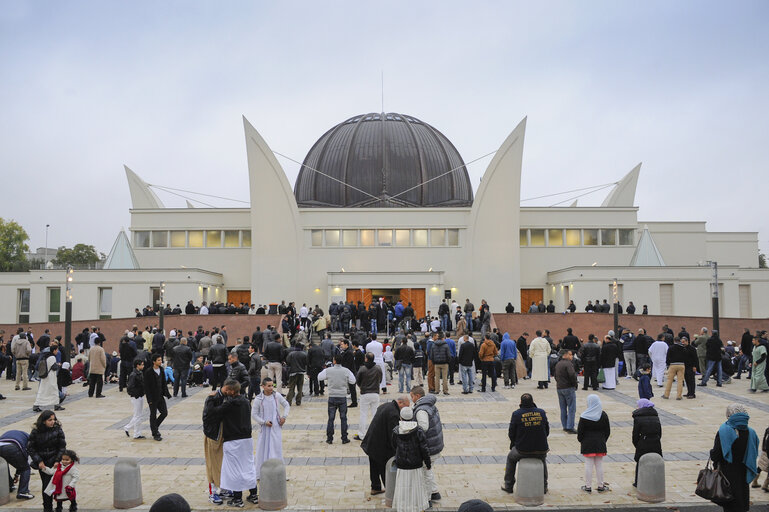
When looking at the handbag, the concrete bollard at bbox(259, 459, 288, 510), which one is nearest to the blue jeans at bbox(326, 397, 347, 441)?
the concrete bollard at bbox(259, 459, 288, 510)

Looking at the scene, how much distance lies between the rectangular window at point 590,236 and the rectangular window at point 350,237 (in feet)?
46.1

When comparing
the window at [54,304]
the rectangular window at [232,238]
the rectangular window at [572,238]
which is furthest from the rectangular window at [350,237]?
the window at [54,304]

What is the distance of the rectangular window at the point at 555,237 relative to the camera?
39.0 m

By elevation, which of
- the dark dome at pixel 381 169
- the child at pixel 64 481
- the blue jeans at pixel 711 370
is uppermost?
the dark dome at pixel 381 169

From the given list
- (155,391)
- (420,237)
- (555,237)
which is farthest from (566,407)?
(555,237)

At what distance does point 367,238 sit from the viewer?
37062mm

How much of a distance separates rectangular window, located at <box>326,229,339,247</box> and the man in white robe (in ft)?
90.1

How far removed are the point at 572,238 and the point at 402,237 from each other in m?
10.6

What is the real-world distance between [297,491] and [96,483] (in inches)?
126

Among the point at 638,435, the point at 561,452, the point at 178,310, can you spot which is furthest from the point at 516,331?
the point at 638,435

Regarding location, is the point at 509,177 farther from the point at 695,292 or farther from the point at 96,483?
the point at 96,483

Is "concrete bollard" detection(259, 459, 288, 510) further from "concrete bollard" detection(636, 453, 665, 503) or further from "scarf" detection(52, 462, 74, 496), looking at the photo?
"concrete bollard" detection(636, 453, 665, 503)

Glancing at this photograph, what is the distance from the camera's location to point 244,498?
9305mm

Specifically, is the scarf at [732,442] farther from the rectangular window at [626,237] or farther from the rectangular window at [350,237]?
the rectangular window at [626,237]
